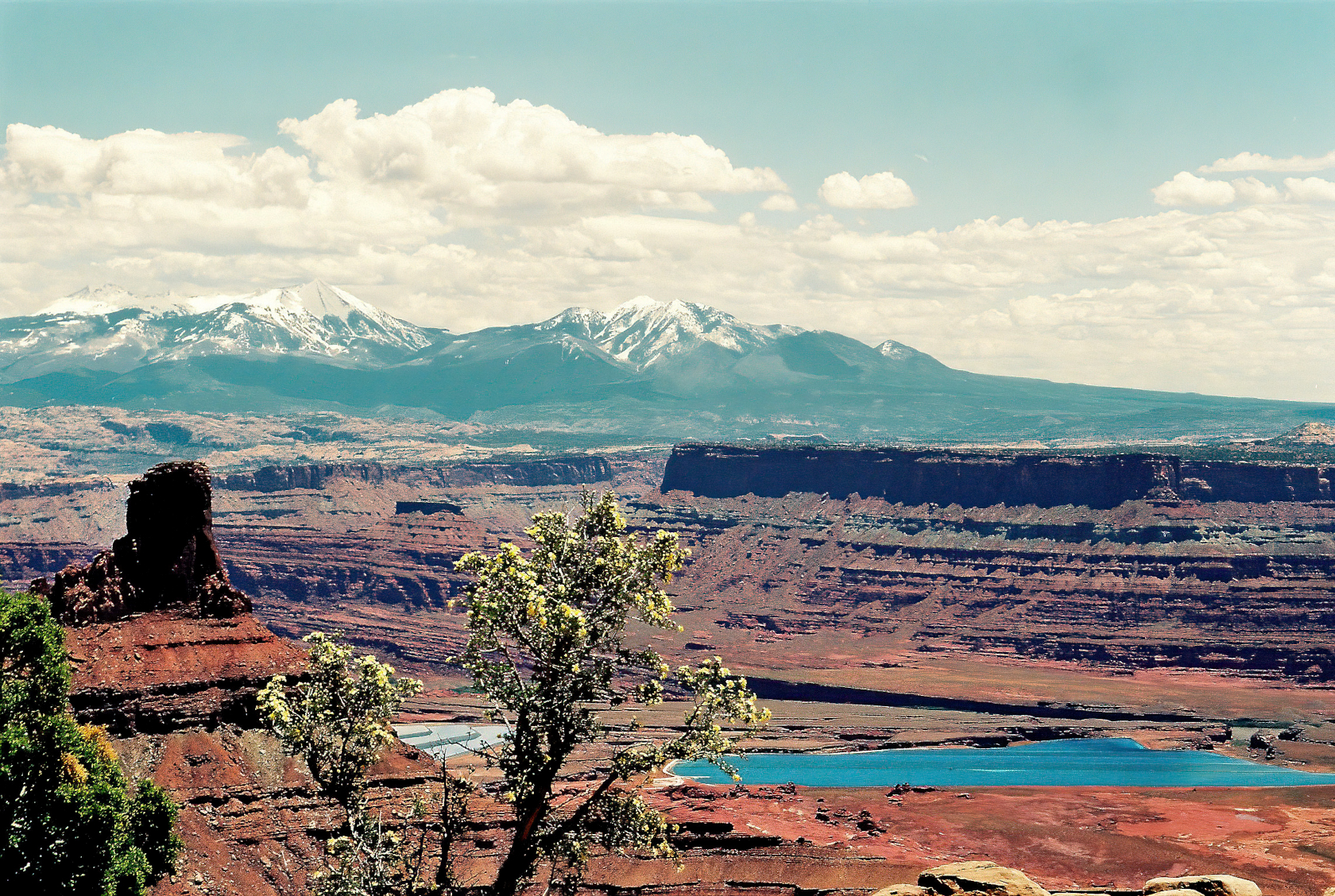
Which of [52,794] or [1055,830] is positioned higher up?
[52,794]

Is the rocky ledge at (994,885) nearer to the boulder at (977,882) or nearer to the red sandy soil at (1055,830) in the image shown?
the boulder at (977,882)

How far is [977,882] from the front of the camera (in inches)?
1556

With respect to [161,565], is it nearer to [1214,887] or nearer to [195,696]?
[195,696]

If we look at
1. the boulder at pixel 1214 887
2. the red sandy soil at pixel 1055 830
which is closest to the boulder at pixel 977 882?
the boulder at pixel 1214 887

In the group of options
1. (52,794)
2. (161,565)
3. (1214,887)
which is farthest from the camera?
(161,565)

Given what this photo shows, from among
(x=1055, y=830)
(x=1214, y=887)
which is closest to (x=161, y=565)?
(x=1055, y=830)

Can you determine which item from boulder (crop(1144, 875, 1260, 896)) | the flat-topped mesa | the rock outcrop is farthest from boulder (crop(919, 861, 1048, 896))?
the flat-topped mesa

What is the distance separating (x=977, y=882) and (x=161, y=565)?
291 feet

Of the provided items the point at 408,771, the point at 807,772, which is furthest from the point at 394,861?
the point at 807,772

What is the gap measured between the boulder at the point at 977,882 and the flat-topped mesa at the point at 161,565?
83455 mm

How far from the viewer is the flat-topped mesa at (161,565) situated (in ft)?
355

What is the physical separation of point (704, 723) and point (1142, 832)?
372ft

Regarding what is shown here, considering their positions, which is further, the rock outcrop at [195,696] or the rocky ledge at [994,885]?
the rock outcrop at [195,696]

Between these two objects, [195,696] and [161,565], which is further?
[161,565]
